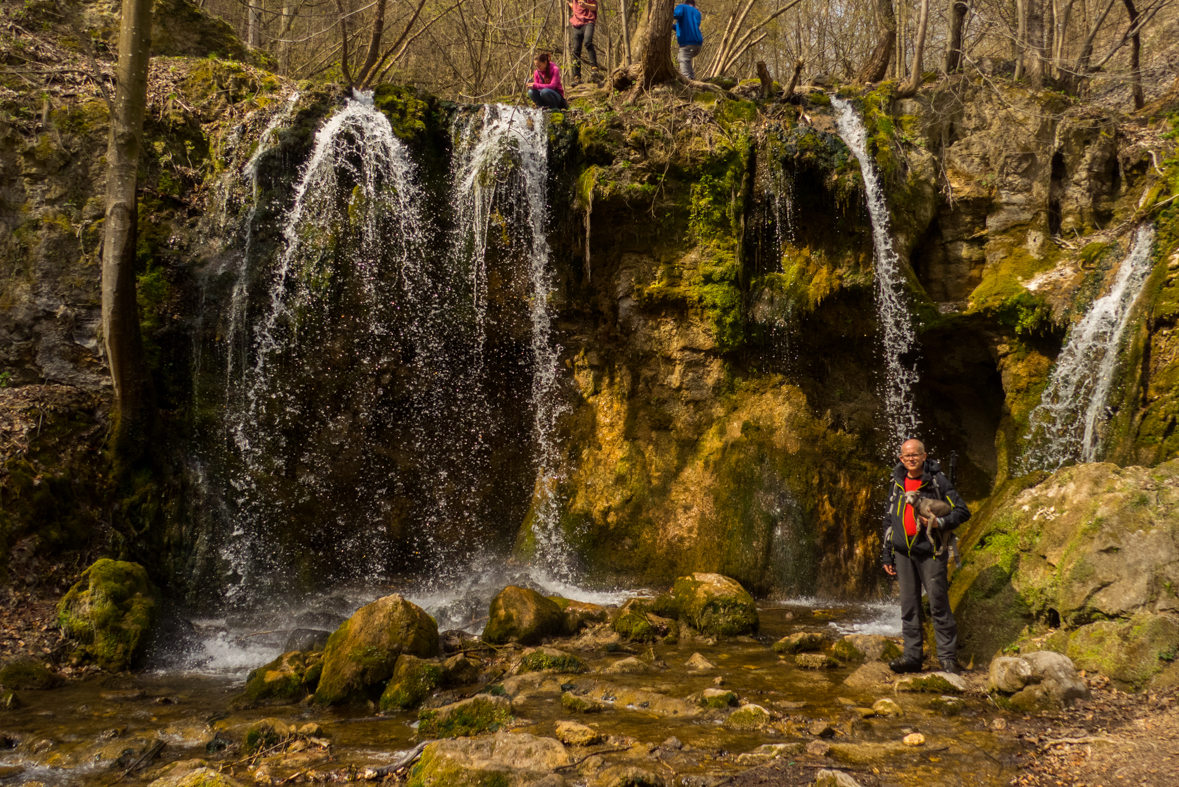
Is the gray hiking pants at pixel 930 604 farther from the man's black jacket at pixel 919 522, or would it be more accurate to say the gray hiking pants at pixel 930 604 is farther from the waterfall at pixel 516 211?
the waterfall at pixel 516 211

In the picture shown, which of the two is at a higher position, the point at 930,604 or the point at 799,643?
the point at 930,604

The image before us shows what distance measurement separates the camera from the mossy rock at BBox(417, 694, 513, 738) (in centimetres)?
410

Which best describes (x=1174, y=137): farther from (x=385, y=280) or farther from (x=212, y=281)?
(x=212, y=281)

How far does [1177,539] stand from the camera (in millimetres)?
4359

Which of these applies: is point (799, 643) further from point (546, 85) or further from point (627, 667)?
point (546, 85)

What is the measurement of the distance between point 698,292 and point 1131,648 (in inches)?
227

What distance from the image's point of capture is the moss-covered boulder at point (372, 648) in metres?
4.73

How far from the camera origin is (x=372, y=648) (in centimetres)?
492

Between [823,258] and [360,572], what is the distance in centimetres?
716

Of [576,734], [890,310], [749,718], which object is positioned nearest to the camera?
[576,734]

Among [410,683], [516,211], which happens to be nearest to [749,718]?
[410,683]

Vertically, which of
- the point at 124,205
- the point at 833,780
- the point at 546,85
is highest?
the point at 546,85

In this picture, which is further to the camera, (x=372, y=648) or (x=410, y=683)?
(x=372, y=648)

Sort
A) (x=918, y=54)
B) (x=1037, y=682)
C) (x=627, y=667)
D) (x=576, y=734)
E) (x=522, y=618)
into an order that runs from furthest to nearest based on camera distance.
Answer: (x=918, y=54)
(x=522, y=618)
(x=627, y=667)
(x=1037, y=682)
(x=576, y=734)
